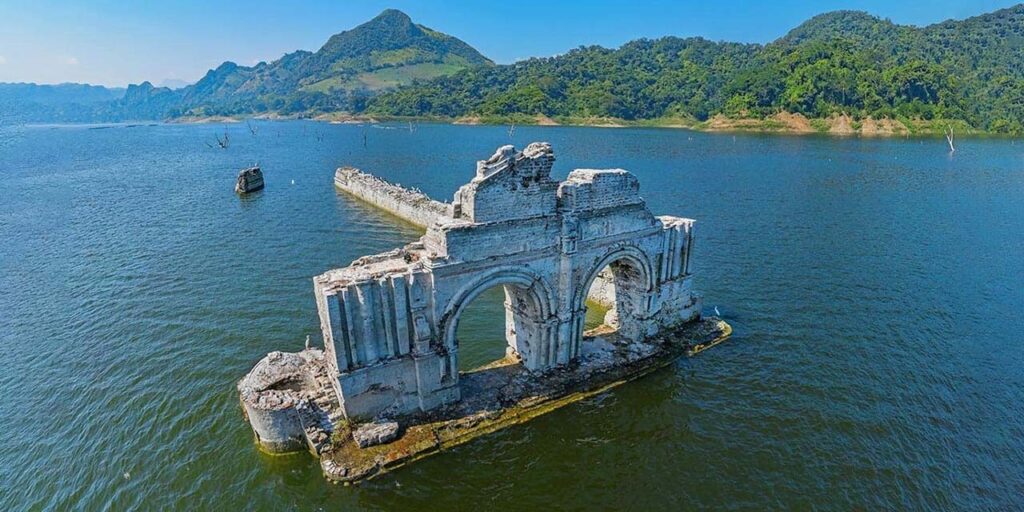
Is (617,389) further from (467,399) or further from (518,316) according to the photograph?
(467,399)

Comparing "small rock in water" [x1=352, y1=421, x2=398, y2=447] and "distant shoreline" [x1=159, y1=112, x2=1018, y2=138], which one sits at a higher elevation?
"distant shoreline" [x1=159, y1=112, x2=1018, y2=138]

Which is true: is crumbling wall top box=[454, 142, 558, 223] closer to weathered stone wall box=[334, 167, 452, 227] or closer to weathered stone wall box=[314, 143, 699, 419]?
weathered stone wall box=[314, 143, 699, 419]

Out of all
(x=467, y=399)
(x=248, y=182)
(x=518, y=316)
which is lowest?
(x=467, y=399)

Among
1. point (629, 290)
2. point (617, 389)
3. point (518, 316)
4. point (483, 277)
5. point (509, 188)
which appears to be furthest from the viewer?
point (629, 290)

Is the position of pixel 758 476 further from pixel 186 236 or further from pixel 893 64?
pixel 893 64

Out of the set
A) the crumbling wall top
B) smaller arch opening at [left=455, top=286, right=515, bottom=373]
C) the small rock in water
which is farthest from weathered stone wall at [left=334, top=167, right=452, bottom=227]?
the small rock in water

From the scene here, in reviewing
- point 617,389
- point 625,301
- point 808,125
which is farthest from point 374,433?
point 808,125

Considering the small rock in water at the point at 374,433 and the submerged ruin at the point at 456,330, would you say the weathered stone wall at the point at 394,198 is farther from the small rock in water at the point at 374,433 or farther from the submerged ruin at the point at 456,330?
the small rock in water at the point at 374,433

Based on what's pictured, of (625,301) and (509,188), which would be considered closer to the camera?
(509,188)
